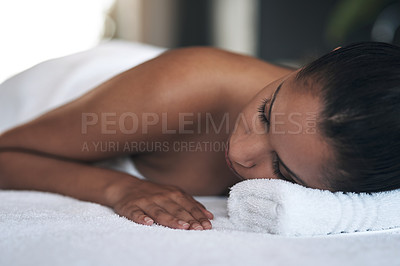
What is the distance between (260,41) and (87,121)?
2192mm

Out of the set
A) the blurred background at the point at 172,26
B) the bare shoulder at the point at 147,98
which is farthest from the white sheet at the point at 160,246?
the blurred background at the point at 172,26

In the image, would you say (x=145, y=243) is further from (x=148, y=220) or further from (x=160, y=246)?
(x=148, y=220)

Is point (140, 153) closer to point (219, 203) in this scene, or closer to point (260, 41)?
point (219, 203)

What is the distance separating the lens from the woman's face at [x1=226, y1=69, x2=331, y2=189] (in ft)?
2.44

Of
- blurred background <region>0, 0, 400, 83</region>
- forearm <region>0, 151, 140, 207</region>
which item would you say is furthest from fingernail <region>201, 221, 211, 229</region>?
blurred background <region>0, 0, 400, 83</region>

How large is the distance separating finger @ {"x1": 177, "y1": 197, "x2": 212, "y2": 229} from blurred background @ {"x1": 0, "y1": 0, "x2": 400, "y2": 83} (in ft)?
5.78

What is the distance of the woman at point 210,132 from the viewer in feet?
2.31

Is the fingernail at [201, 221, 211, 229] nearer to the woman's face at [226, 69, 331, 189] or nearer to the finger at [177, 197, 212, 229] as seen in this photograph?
the finger at [177, 197, 212, 229]

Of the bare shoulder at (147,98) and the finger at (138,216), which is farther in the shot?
the bare shoulder at (147,98)

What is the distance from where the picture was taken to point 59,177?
107cm

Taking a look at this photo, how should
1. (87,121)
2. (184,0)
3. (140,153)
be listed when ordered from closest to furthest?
1. (87,121)
2. (140,153)
3. (184,0)

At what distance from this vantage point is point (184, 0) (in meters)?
3.49

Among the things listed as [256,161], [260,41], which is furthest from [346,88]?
[260,41]

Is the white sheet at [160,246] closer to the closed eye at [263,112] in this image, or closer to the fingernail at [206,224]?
the fingernail at [206,224]
